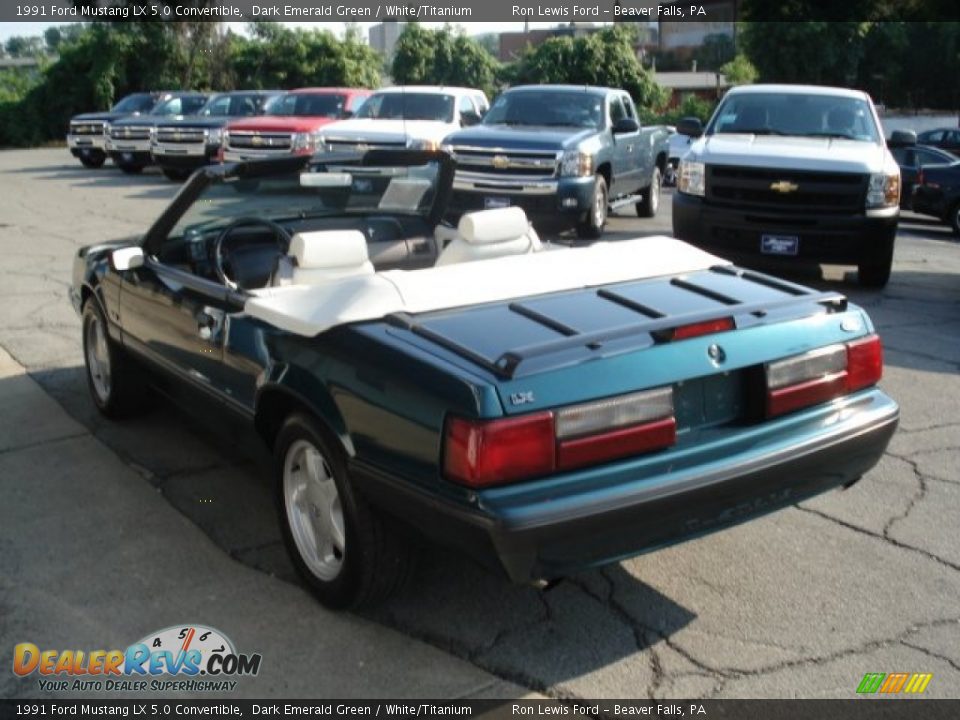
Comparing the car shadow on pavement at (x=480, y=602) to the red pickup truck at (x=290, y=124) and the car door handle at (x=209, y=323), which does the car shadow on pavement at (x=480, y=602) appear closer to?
the car door handle at (x=209, y=323)

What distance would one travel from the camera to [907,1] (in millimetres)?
38156

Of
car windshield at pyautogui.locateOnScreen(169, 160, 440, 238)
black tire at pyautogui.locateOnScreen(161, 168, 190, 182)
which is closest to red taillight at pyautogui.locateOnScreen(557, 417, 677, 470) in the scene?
car windshield at pyautogui.locateOnScreen(169, 160, 440, 238)

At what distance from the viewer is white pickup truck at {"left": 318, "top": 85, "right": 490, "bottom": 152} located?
47.4 ft

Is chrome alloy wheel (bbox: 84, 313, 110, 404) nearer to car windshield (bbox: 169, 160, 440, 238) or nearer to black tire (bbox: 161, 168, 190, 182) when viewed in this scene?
car windshield (bbox: 169, 160, 440, 238)

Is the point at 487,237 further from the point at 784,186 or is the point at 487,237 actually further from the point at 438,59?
the point at 438,59

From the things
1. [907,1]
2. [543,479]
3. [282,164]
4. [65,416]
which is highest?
[907,1]

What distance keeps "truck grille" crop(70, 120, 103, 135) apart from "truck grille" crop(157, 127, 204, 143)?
4.31m

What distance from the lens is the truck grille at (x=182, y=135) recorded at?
20494 mm

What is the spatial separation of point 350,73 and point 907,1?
20749mm

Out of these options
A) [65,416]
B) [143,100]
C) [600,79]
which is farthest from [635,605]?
[600,79]

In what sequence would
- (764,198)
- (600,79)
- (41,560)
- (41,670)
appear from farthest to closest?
(600,79) < (764,198) < (41,560) < (41,670)

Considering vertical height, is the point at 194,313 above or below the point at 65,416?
above

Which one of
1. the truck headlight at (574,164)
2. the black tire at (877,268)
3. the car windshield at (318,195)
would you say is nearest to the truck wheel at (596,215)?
the truck headlight at (574,164)

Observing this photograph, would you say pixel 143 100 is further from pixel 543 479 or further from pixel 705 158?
pixel 543 479
